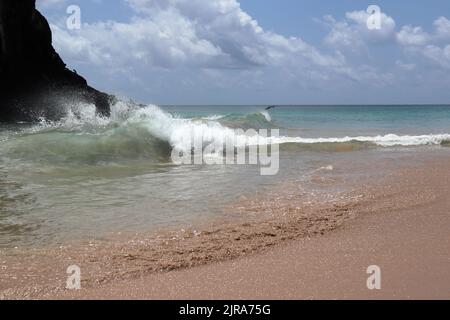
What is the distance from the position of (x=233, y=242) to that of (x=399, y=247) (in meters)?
1.48

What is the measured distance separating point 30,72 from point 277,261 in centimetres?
2267

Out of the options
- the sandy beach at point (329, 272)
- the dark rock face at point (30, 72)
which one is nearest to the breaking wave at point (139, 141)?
the sandy beach at point (329, 272)

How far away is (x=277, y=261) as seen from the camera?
149 inches

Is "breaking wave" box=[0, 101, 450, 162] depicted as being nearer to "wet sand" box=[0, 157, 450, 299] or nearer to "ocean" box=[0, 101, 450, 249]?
"ocean" box=[0, 101, 450, 249]

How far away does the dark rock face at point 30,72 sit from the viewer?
71.1ft

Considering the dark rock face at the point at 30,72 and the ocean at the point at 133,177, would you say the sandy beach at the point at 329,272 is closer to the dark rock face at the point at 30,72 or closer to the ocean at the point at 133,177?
the ocean at the point at 133,177

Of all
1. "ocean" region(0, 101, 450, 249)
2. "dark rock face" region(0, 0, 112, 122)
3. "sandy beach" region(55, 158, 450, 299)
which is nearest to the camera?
"sandy beach" region(55, 158, 450, 299)

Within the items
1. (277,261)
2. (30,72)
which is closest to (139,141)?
(277,261)

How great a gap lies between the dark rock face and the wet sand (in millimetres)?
19847

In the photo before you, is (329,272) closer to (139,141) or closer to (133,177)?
(133,177)

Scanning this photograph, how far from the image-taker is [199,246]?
4172 mm

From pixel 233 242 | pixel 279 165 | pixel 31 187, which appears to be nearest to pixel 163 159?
pixel 279 165

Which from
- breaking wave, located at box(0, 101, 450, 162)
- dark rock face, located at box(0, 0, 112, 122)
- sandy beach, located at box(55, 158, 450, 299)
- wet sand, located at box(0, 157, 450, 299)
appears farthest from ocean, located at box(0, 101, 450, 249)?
dark rock face, located at box(0, 0, 112, 122)

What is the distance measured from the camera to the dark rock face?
2167cm
